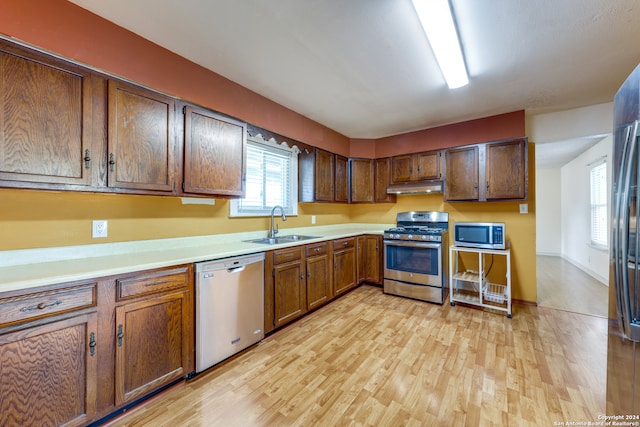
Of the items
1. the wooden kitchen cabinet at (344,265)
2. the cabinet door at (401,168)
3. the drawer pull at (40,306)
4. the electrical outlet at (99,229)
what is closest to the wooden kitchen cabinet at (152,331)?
the drawer pull at (40,306)

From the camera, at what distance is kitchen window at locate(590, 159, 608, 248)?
405cm

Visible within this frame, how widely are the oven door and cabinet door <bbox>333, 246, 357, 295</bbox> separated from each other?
1.61 ft

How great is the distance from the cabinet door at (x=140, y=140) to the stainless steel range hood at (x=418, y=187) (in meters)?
3.11

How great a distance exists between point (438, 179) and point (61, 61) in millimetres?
3955

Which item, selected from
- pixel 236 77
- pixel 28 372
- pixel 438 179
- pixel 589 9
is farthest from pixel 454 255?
pixel 28 372

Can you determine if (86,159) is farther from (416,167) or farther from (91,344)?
(416,167)

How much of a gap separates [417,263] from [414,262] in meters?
0.04

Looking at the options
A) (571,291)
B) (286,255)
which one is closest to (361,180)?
(286,255)

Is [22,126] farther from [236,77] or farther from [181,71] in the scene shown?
[236,77]

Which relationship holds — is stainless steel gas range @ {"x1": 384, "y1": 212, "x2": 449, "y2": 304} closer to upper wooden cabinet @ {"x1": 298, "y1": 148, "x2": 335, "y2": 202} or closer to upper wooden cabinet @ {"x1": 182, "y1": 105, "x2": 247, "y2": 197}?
upper wooden cabinet @ {"x1": 298, "y1": 148, "x2": 335, "y2": 202}

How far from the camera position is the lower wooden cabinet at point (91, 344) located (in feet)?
3.92

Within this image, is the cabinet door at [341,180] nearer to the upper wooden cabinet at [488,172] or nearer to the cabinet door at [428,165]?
the cabinet door at [428,165]

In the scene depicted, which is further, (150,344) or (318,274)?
(318,274)

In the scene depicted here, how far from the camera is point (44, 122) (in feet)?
4.59
